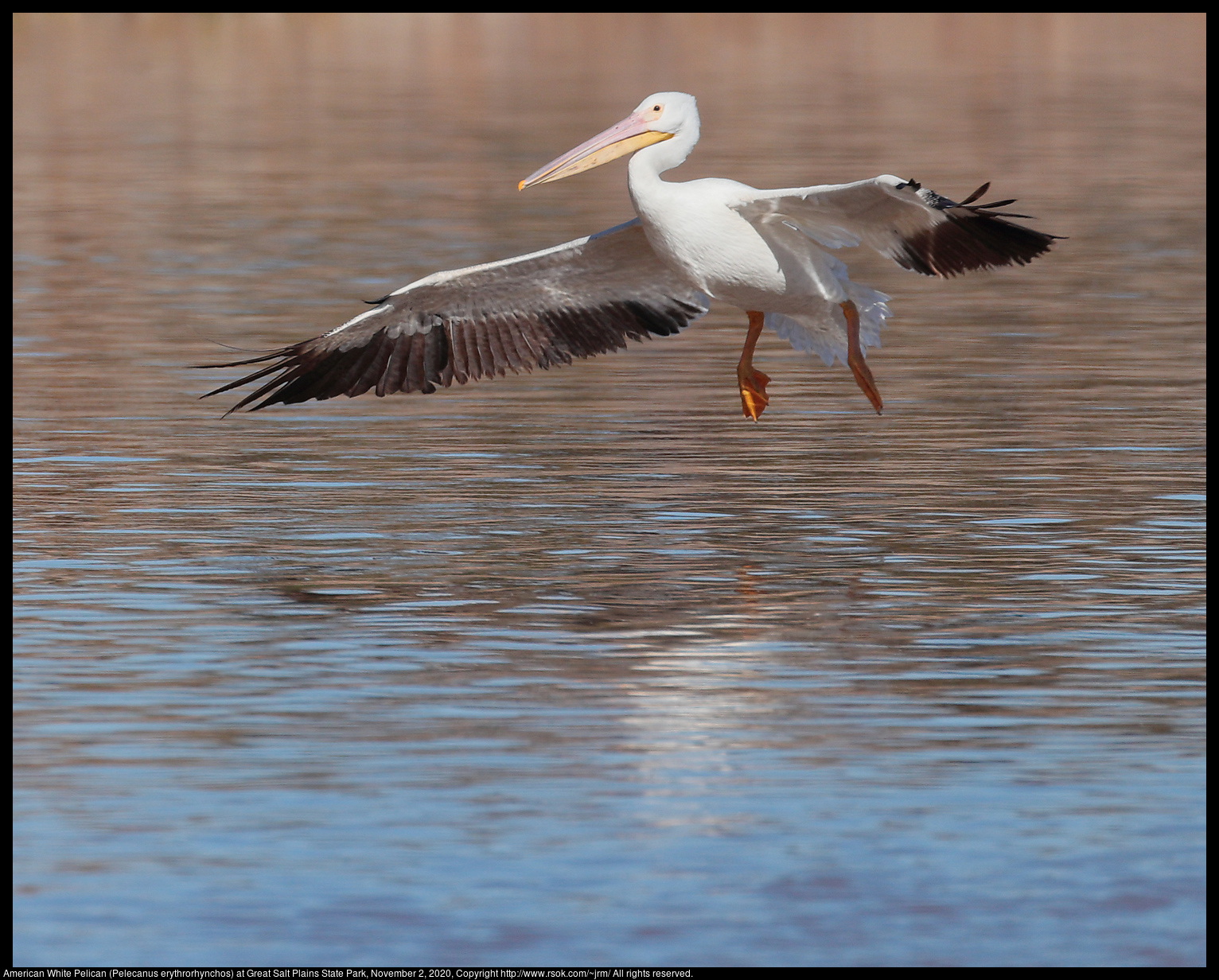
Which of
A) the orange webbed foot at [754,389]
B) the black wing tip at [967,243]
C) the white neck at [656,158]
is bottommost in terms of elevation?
the orange webbed foot at [754,389]

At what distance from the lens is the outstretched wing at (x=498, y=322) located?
12539 millimetres

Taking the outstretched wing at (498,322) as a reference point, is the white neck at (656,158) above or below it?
above

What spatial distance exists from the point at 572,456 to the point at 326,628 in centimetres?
386

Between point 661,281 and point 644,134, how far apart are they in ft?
3.23

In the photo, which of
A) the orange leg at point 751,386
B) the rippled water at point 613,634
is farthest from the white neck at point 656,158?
the rippled water at point 613,634

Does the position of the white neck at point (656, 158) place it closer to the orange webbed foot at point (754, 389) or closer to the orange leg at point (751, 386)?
the orange leg at point (751, 386)

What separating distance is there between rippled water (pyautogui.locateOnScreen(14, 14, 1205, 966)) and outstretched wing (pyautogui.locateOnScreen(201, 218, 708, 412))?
1.73ft

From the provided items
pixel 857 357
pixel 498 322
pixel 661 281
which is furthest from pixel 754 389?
pixel 498 322

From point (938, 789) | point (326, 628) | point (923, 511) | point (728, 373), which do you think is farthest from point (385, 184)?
point (938, 789)

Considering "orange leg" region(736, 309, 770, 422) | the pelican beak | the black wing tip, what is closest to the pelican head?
the pelican beak

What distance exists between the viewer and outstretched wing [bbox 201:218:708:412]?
12539 millimetres

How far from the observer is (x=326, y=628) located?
9664mm

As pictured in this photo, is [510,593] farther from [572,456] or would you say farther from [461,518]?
[572,456]

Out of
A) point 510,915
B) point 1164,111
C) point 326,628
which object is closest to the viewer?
point 510,915
